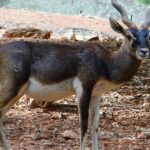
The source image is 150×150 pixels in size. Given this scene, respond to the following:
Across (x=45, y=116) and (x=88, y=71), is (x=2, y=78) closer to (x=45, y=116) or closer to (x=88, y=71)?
(x=88, y=71)

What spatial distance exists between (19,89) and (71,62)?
0.71m

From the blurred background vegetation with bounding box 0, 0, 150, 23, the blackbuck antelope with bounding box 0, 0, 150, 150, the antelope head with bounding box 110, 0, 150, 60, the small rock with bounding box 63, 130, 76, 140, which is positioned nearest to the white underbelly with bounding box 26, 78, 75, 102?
the blackbuck antelope with bounding box 0, 0, 150, 150

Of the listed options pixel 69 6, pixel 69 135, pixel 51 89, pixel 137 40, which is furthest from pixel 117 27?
pixel 69 6

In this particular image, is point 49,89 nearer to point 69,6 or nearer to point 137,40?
point 137,40

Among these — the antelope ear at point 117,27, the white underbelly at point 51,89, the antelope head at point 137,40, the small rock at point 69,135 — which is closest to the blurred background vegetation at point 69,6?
the small rock at point 69,135

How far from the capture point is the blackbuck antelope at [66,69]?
7633mm

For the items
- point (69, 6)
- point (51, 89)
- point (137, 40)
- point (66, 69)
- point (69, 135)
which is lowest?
point (69, 6)

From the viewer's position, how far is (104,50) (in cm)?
811

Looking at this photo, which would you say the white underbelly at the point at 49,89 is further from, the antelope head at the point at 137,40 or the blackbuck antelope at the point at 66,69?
the antelope head at the point at 137,40

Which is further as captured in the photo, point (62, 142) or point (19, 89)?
point (62, 142)

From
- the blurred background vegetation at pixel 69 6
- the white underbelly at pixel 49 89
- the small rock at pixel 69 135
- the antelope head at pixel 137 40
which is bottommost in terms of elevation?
the blurred background vegetation at pixel 69 6

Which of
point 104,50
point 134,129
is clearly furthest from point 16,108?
point 104,50

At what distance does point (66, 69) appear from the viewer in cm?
777

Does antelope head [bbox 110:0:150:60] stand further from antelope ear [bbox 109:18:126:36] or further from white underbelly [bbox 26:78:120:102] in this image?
white underbelly [bbox 26:78:120:102]
